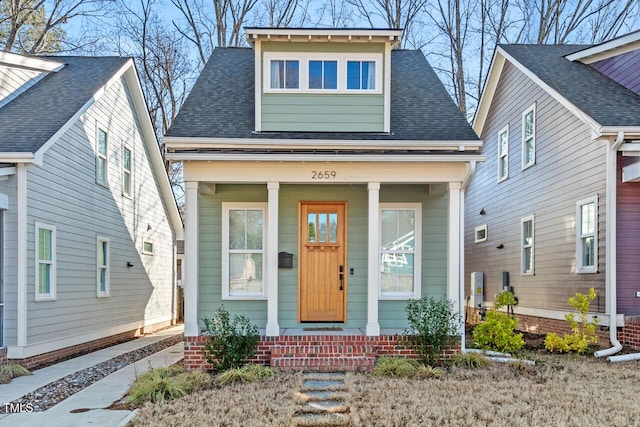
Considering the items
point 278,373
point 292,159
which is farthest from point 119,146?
point 278,373

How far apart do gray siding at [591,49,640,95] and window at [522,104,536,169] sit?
5.25ft

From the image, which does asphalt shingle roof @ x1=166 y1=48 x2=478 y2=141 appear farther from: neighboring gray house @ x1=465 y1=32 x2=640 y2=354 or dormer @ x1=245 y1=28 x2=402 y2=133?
neighboring gray house @ x1=465 y1=32 x2=640 y2=354

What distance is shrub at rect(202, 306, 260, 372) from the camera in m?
7.44

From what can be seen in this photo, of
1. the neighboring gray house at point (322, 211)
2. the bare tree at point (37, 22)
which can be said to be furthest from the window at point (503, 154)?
the bare tree at point (37, 22)

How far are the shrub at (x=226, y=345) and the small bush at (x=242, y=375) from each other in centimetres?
26

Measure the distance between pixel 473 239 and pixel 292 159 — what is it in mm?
9525

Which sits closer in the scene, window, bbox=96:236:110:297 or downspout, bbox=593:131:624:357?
downspout, bbox=593:131:624:357

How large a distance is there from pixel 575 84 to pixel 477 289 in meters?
6.02

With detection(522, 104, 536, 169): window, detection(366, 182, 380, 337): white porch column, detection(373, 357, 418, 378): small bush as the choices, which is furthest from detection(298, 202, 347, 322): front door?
detection(522, 104, 536, 169): window

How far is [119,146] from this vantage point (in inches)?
493

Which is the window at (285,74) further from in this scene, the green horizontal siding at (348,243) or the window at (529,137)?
the window at (529,137)

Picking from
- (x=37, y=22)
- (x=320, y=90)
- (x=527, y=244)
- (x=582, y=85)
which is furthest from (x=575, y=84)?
(x=37, y=22)

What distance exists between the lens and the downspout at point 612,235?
871cm

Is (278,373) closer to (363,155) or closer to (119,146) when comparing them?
(363,155)
